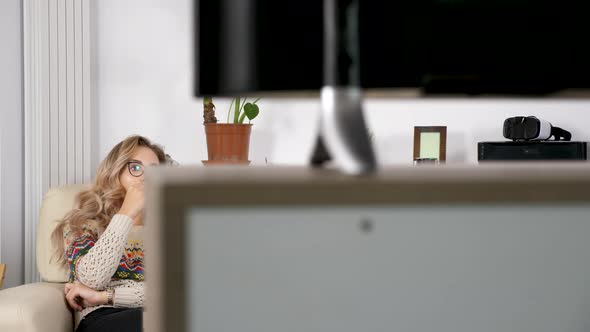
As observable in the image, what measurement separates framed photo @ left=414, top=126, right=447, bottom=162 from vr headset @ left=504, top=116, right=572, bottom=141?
0.26 metres

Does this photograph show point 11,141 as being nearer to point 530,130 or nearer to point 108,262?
point 108,262

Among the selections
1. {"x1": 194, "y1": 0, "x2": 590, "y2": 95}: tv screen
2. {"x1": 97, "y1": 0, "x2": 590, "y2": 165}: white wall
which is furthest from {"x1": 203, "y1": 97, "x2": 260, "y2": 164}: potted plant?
{"x1": 194, "y1": 0, "x2": 590, "y2": 95}: tv screen

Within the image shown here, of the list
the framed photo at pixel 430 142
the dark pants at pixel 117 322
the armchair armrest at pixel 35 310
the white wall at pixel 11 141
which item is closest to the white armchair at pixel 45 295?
the armchair armrest at pixel 35 310

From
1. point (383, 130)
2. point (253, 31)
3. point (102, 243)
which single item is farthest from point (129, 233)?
point (253, 31)

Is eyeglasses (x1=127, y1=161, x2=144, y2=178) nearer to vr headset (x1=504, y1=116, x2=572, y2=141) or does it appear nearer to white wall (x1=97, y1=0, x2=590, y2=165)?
white wall (x1=97, y1=0, x2=590, y2=165)

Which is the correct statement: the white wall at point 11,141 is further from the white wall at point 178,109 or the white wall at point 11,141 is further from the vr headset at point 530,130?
the vr headset at point 530,130

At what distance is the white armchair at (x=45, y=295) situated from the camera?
2001mm

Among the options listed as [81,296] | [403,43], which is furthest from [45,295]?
[403,43]

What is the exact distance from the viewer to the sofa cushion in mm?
2531

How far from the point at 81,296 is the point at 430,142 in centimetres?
152

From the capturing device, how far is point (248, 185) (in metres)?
0.70

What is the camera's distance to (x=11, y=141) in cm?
296

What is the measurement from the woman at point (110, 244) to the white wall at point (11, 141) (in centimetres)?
57

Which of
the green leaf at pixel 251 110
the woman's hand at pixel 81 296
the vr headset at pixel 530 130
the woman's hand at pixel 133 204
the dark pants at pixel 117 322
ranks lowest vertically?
the dark pants at pixel 117 322
